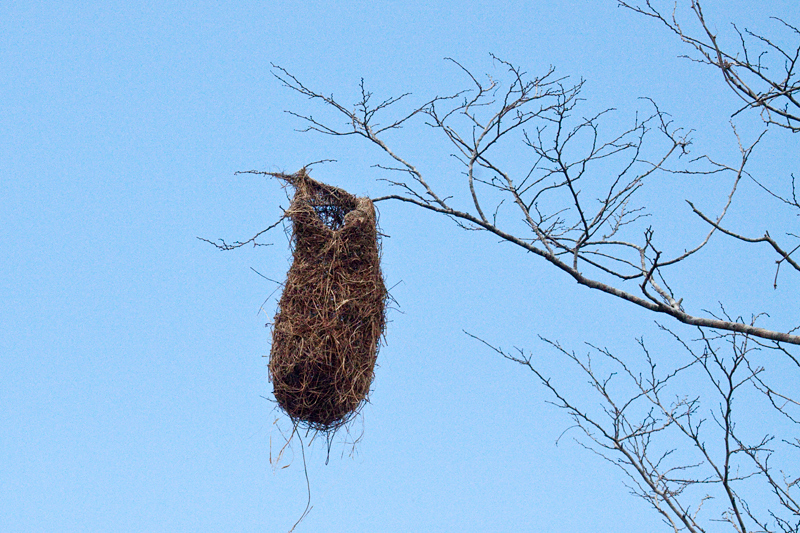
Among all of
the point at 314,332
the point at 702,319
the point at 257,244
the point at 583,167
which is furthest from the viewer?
the point at 257,244

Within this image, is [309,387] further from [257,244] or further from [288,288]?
[257,244]

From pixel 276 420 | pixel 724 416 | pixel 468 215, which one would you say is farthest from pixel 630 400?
pixel 276 420

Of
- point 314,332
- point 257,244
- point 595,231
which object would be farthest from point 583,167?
point 257,244

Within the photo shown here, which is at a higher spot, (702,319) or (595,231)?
(595,231)

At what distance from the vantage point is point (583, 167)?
11.1 feet

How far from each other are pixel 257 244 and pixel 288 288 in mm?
459

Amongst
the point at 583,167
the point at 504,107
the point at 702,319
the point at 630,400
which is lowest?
the point at 702,319

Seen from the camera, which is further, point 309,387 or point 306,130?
point 306,130

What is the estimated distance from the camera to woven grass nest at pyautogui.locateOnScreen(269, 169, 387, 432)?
3.73 m

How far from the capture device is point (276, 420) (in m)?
3.96

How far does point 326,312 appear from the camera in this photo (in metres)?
3.75

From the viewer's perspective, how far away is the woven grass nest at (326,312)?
3.73m

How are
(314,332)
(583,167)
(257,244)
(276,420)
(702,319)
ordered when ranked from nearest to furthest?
(702,319), (583,167), (314,332), (276,420), (257,244)

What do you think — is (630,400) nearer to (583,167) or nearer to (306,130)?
(583,167)
